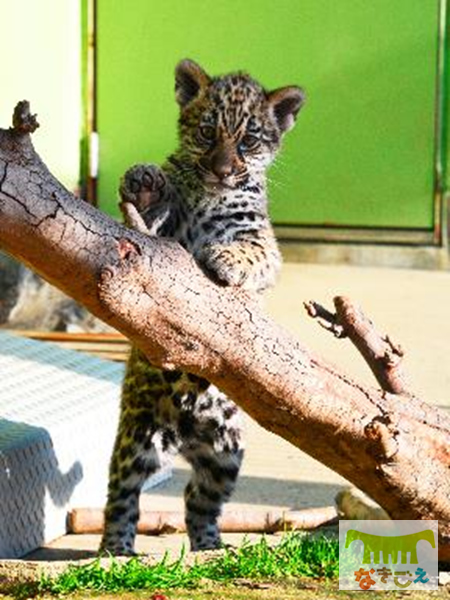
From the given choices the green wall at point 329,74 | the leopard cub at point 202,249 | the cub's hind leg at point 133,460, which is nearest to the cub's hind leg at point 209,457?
the leopard cub at point 202,249

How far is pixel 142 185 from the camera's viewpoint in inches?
211

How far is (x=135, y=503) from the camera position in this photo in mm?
5762

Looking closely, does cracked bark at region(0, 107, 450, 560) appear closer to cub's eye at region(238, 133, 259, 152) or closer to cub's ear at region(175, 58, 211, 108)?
cub's eye at region(238, 133, 259, 152)

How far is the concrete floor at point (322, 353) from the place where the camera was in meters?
6.84

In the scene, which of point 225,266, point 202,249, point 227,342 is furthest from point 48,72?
point 227,342

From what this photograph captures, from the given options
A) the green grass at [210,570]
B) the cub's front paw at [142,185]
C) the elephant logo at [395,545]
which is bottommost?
the green grass at [210,570]

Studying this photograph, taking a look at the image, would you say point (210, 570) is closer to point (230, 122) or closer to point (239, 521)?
point (239, 521)

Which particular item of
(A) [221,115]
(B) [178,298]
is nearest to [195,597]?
(B) [178,298]

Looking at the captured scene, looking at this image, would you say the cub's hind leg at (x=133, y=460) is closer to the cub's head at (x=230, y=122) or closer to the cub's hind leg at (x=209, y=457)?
the cub's hind leg at (x=209, y=457)

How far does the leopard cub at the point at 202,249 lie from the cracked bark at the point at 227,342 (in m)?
0.85

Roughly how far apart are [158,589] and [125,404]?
115 centimetres

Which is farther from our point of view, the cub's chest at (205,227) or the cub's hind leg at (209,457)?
the cub's chest at (205,227)

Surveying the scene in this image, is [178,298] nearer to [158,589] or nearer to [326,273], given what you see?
[158,589]

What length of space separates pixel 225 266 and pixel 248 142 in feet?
3.02
